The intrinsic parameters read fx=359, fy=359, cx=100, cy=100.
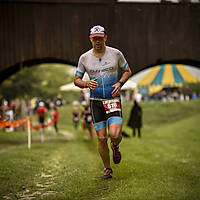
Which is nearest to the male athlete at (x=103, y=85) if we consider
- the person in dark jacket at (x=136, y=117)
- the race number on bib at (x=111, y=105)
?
the race number on bib at (x=111, y=105)

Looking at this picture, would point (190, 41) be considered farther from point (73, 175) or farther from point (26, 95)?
point (26, 95)

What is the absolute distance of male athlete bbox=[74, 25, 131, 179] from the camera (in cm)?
653

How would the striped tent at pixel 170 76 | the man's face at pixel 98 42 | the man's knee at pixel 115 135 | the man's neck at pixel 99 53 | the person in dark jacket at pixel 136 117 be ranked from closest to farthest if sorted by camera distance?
the man's knee at pixel 115 135, the man's face at pixel 98 42, the man's neck at pixel 99 53, the person in dark jacket at pixel 136 117, the striped tent at pixel 170 76

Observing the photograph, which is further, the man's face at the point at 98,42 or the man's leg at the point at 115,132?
the man's face at the point at 98,42

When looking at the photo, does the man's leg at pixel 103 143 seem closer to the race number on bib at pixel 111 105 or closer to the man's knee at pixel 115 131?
the man's knee at pixel 115 131

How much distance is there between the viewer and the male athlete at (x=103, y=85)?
257 inches

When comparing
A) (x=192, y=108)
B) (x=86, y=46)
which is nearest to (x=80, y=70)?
(x=86, y=46)

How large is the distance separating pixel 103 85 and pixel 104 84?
0.09 ft

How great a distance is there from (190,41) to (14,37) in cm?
832

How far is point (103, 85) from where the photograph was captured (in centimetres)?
661

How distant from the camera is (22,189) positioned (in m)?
6.57

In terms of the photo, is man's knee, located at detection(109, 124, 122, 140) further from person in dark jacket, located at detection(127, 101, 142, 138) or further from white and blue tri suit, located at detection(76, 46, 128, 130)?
person in dark jacket, located at detection(127, 101, 142, 138)

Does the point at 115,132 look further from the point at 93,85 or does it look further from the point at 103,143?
the point at 93,85

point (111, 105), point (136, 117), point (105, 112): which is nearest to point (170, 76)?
point (136, 117)
